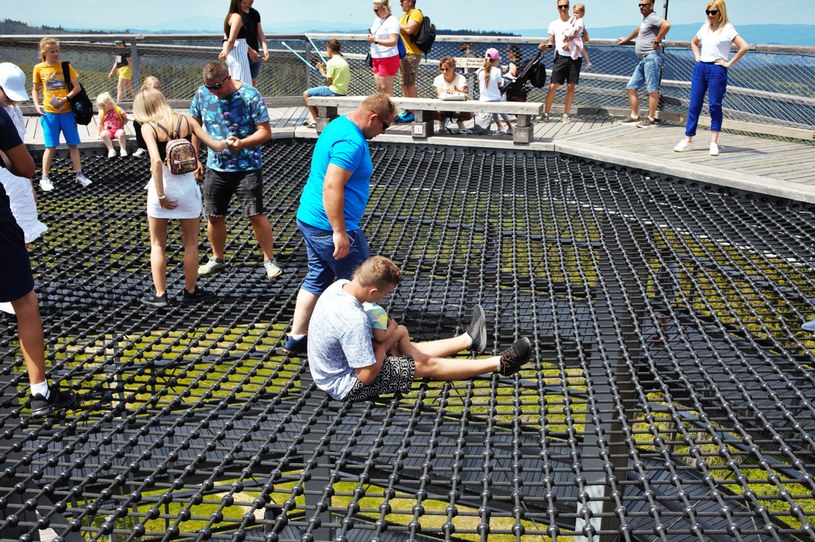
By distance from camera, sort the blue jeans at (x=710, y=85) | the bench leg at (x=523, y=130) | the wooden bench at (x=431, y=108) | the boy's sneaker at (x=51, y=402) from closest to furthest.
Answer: the boy's sneaker at (x=51, y=402), the blue jeans at (x=710, y=85), the wooden bench at (x=431, y=108), the bench leg at (x=523, y=130)

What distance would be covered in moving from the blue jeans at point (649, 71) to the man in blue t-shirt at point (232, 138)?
6068 millimetres

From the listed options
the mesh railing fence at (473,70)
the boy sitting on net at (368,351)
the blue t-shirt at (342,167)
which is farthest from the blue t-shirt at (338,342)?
the mesh railing fence at (473,70)

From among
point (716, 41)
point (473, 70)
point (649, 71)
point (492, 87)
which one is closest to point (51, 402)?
point (716, 41)

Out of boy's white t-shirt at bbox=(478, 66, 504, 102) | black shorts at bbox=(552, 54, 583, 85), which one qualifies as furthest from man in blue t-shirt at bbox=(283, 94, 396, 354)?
black shorts at bbox=(552, 54, 583, 85)

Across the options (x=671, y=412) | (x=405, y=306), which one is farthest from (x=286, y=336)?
(x=671, y=412)

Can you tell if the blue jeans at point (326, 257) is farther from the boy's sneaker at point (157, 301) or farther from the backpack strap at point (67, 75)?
the backpack strap at point (67, 75)

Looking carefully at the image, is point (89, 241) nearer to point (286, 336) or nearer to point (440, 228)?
point (286, 336)

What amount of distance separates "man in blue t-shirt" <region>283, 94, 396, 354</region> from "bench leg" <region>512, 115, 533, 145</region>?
511cm

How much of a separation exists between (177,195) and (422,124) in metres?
4.98

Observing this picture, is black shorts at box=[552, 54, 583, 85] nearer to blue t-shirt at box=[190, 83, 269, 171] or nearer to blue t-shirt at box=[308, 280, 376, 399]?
blue t-shirt at box=[190, 83, 269, 171]

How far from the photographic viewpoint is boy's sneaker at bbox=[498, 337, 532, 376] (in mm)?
4320

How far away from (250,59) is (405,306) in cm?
432

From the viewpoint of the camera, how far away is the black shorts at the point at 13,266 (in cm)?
393

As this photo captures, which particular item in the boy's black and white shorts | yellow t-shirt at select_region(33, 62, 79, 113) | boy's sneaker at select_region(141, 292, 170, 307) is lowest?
boy's sneaker at select_region(141, 292, 170, 307)
